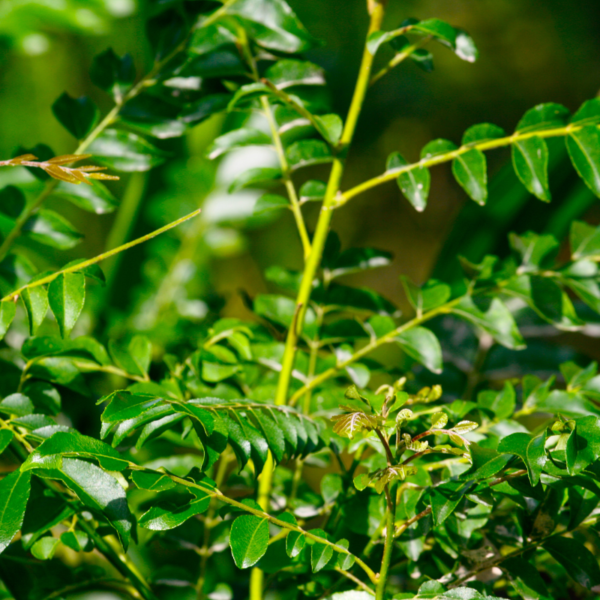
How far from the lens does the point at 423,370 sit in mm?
524

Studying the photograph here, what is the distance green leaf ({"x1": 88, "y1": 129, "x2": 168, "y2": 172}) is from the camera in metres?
0.44

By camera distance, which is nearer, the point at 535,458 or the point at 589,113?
the point at 535,458

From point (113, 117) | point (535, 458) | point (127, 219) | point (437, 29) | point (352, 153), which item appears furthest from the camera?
point (352, 153)

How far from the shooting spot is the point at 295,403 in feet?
1.36

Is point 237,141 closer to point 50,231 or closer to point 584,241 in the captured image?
point 50,231

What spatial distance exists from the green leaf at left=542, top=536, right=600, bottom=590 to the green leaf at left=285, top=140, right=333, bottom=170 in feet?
0.97

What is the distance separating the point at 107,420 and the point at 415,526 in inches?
7.6

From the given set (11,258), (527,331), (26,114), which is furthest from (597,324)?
(26,114)

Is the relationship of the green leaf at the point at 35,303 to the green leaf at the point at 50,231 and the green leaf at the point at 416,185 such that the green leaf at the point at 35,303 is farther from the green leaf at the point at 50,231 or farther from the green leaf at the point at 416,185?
the green leaf at the point at 416,185

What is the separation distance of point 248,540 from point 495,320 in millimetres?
253

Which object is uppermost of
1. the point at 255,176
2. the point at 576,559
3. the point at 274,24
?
the point at 274,24

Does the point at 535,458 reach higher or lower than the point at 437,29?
lower

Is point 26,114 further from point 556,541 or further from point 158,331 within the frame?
point 556,541

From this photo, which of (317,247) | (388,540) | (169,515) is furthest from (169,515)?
(317,247)
